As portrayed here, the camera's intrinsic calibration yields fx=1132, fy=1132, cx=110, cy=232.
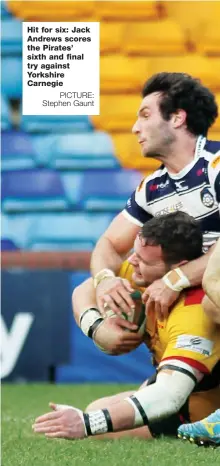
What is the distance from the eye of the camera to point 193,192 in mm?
4160

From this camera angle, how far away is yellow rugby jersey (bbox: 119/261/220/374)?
3.59 metres

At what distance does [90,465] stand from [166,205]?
1375 mm

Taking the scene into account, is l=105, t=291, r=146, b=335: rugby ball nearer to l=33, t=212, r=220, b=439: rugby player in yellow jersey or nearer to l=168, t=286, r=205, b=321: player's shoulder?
l=33, t=212, r=220, b=439: rugby player in yellow jersey

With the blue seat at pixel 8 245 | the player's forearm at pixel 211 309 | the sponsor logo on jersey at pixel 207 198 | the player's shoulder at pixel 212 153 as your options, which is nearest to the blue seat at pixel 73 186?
the blue seat at pixel 8 245

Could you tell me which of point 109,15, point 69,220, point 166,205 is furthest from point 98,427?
point 109,15

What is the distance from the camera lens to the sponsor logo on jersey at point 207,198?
4.10m

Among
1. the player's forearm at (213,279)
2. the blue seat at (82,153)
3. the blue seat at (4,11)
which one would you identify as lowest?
the blue seat at (82,153)

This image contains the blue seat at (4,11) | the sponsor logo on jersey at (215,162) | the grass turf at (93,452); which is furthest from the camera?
the blue seat at (4,11)

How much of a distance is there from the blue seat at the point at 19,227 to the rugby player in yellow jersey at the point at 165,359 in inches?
178

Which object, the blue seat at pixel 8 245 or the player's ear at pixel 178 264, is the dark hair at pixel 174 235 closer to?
the player's ear at pixel 178 264

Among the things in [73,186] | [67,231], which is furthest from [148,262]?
[73,186]

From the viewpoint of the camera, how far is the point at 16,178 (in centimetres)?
885

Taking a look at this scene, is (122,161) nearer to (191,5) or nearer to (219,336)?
(191,5)

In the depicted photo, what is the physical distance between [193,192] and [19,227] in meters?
4.68
